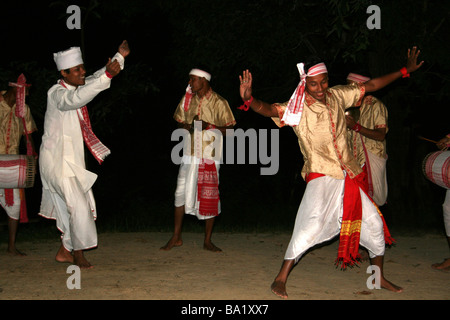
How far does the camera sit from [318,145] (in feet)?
16.5

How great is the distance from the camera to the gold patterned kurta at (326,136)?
499 cm

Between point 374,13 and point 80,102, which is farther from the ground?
point 374,13

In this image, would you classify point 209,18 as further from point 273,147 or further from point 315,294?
point 315,294

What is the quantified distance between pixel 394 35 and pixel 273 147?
5.67 m

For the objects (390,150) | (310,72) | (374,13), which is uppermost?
(374,13)

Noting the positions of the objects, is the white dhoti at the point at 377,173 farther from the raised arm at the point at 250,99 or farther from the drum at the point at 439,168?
the raised arm at the point at 250,99

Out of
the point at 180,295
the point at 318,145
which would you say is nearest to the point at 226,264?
the point at 180,295

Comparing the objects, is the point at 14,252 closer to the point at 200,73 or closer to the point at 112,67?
the point at 112,67

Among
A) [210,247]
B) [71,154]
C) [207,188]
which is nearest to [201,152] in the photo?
[207,188]

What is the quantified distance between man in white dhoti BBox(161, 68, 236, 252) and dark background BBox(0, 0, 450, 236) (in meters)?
1.75

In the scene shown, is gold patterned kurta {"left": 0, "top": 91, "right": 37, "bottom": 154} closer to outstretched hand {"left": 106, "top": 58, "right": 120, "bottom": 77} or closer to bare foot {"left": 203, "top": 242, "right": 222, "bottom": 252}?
outstretched hand {"left": 106, "top": 58, "right": 120, "bottom": 77}

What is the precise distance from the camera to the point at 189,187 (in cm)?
700

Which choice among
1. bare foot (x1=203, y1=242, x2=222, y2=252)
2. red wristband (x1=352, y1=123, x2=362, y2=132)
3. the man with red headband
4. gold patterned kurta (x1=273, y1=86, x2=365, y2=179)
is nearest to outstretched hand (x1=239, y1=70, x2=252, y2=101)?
the man with red headband

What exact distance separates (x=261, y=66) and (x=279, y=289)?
17.3 ft
